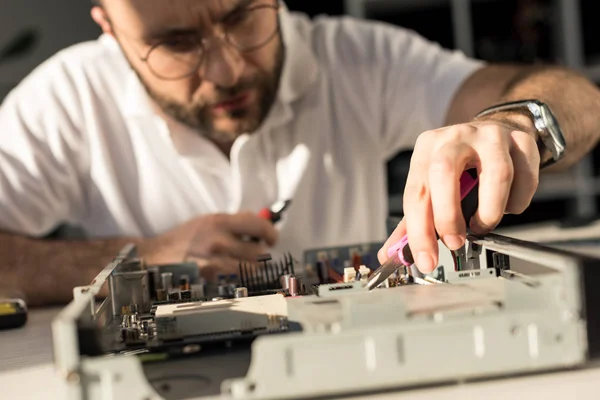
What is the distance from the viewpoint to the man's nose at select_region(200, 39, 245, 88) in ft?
4.78

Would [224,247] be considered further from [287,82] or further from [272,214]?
[287,82]

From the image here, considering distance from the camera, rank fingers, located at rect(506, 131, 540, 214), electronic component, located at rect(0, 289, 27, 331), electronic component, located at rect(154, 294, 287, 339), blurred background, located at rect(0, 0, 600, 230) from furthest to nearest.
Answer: blurred background, located at rect(0, 0, 600, 230), electronic component, located at rect(0, 289, 27, 331), fingers, located at rect(506, 131, 540, 214), electronic component, located at rect(154, 294, 287, 339)

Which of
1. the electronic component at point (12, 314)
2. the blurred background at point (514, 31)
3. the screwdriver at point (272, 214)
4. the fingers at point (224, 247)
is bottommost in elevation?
the electronic component at point (12, 314)

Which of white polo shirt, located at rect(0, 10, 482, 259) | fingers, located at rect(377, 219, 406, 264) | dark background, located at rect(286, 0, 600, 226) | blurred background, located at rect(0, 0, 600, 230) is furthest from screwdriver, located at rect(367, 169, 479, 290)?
dark background, located at rect(286, 0, 600, 226)

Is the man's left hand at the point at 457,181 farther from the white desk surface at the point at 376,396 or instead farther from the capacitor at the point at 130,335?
the capacitor at the point at 130,335

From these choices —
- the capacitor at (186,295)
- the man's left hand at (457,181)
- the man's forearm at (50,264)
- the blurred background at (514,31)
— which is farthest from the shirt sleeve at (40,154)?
the blurred background at (514,31)

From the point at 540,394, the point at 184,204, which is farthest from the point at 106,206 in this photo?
the point at 540,394

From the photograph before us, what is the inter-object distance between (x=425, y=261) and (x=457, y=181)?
0.09 m

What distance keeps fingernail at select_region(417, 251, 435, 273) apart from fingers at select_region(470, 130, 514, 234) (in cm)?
8

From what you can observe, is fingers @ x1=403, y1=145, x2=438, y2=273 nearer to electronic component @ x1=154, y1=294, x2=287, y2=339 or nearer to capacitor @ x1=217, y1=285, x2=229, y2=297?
electronic component @ x1=154, y1=294, x2=287, y2=339

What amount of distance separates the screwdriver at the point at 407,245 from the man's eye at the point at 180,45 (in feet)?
2.70

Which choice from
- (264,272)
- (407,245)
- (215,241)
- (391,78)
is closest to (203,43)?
(215,241)

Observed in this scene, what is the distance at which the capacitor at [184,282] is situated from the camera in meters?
0.98

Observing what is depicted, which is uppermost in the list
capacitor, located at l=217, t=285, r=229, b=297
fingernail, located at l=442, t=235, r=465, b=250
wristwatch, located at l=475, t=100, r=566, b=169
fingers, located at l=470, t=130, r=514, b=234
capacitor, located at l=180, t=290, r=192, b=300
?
wristwatch, located at l=475, t=100, r=566, b=169
